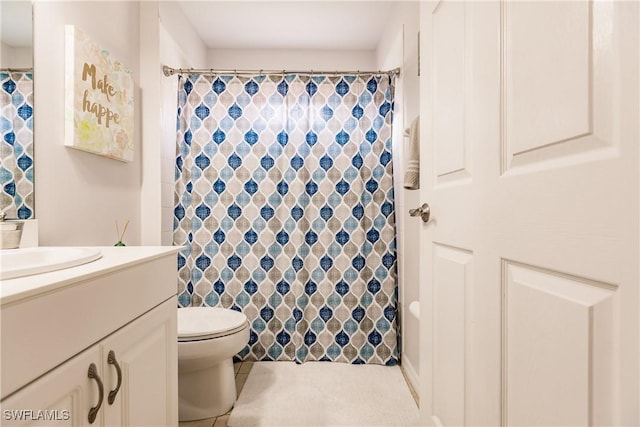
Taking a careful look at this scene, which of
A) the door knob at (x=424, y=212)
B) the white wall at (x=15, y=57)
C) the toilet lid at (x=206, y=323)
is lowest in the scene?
the toilet lid at (x=206, y=323)

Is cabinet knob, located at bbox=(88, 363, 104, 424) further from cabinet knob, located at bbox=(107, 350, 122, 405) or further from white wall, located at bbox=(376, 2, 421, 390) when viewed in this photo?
white wall, located at bbox=(376, 2, 421, 390)

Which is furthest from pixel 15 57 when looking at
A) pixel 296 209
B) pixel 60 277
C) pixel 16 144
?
pixel 296 209

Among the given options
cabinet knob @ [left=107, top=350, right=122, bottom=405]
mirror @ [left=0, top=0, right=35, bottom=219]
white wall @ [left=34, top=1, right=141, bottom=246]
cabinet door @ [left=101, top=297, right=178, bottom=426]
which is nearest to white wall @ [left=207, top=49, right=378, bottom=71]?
white wall @ [left=34, top=1, right=141, bottom=246]

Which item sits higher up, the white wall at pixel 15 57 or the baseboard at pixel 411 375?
the white wall at pixel 15 57

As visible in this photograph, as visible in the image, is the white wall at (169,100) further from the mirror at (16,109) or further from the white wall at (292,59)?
the mirror at (16,109)

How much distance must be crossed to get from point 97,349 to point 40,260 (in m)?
0.42

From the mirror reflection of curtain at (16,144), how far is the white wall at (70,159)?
4 cm

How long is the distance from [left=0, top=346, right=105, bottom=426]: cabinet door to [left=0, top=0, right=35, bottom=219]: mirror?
0.77 metres

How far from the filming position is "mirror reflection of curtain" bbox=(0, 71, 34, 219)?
1.16 metres

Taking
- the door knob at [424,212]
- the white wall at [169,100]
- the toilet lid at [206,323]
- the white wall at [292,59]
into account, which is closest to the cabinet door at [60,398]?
the toilet lid at [206,323]

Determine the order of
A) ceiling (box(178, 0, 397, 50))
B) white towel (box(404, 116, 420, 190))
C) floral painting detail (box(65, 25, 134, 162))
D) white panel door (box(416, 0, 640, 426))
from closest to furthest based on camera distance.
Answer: white panel door (box(416, 0, 640, 426)) < floral painting detail (box(65, 25, 134, 162)) < white towel (box(404, 116, 420, 190)) < ceiling (box(178, 0, 397, 50))

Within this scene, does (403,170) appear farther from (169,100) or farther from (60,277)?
(60,277)

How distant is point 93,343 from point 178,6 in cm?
245

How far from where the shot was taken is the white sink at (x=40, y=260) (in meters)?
0.69
